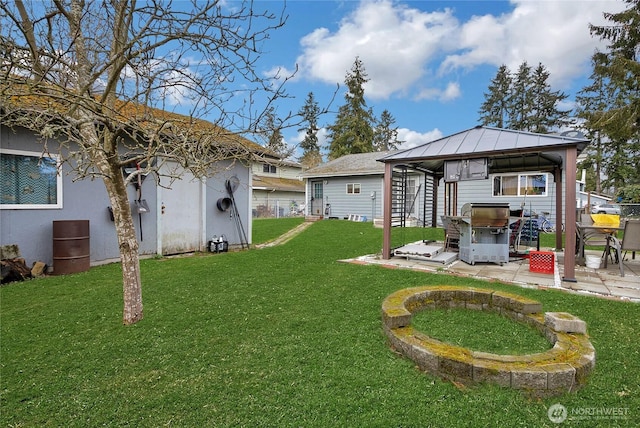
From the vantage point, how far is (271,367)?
7.98 ft

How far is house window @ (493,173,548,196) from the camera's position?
1262cm

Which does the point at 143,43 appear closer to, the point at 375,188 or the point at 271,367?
the point at 271,367

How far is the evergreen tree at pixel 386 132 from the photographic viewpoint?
37.8 m

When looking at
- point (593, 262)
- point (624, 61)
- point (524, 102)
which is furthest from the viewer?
point (524, 102)

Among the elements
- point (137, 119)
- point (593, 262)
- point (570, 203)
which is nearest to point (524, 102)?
point (593, 262)

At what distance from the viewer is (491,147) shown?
18.1ft

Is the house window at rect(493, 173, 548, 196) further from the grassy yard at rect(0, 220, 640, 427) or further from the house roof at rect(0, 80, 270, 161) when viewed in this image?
the house roof at rect(0, 80, 270, 161)

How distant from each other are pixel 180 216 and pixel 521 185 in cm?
1278

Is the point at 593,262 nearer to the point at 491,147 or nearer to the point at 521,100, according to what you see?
the point at 491,147

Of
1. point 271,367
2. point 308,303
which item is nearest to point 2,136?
point 308,303

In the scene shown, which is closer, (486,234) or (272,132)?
(272,132)

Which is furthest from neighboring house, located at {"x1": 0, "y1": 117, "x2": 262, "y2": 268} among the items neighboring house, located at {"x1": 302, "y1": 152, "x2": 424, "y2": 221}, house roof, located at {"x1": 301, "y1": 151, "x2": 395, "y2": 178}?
neighboring house, located at {"x1": 302, "y1": 152, "x2": 424, "y2": 221}

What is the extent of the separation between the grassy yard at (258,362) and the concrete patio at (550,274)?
41 centimetres

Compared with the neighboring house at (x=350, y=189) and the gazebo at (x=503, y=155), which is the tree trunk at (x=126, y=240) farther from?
the neighboring house at (x=350, y=189)
